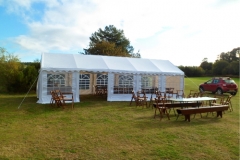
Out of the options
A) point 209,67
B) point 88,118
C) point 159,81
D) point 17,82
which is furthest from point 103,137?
point 209,67

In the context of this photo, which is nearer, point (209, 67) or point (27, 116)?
point (27, 116)

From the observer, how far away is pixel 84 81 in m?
12.9

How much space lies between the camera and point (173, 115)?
24.1 ft

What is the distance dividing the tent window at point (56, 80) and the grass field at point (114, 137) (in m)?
2.75

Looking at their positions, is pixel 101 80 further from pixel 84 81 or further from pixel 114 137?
pixel 114 137

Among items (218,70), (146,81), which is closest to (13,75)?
(146,81)

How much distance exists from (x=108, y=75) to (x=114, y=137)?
5928 mm

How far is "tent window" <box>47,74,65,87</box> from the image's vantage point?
978 centimetres

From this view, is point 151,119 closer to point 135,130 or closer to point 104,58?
point 135,130

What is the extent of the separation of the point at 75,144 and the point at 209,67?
48.3m

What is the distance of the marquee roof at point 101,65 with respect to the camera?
32.4 ft

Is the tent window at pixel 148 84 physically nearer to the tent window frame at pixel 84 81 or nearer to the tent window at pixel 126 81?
the tent window at pixel 126 81

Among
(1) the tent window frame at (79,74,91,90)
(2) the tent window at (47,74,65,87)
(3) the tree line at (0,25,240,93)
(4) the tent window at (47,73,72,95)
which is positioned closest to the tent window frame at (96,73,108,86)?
(1) the tent window frame at (79,74,91,90)

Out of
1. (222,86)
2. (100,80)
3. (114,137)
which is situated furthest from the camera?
(222,86)
